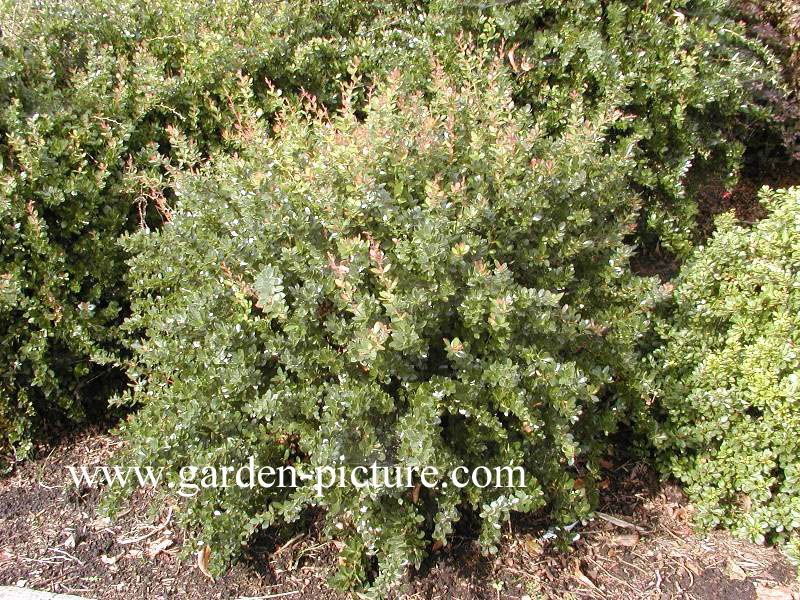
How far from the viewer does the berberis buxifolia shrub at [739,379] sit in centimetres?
280

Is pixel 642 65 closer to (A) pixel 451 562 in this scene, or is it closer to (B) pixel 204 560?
(A) pixel 451 562

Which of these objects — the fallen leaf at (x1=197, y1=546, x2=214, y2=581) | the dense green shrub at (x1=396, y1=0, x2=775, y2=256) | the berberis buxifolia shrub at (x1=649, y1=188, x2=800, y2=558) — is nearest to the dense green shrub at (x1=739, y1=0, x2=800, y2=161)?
the dense green shrub at (x1=396, y1=0, x2=775, y2=256)

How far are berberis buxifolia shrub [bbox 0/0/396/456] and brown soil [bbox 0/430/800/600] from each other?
60 centimetres

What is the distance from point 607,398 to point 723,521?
68 centimetres

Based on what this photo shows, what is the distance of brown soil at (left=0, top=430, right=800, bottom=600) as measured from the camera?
2834 millimetres

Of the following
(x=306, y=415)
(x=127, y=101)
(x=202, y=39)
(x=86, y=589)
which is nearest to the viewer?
(x=306, y=415)

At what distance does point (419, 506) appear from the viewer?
110 inches

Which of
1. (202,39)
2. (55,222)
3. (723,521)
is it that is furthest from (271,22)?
(723,521)

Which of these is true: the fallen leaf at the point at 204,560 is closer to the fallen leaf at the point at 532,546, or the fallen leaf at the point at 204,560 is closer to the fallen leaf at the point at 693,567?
the fallen leaf at the point at 532,546

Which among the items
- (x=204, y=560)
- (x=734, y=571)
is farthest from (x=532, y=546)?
(x=204, y=560)

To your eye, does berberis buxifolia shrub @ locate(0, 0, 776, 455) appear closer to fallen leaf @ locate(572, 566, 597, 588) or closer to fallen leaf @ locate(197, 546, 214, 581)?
fallen leaf @ locate(197, 546, 214, 581)

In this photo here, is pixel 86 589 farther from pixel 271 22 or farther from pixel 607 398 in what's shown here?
pixel 271 22

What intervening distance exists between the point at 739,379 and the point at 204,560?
220 centimetres

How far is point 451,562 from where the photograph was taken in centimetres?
291
